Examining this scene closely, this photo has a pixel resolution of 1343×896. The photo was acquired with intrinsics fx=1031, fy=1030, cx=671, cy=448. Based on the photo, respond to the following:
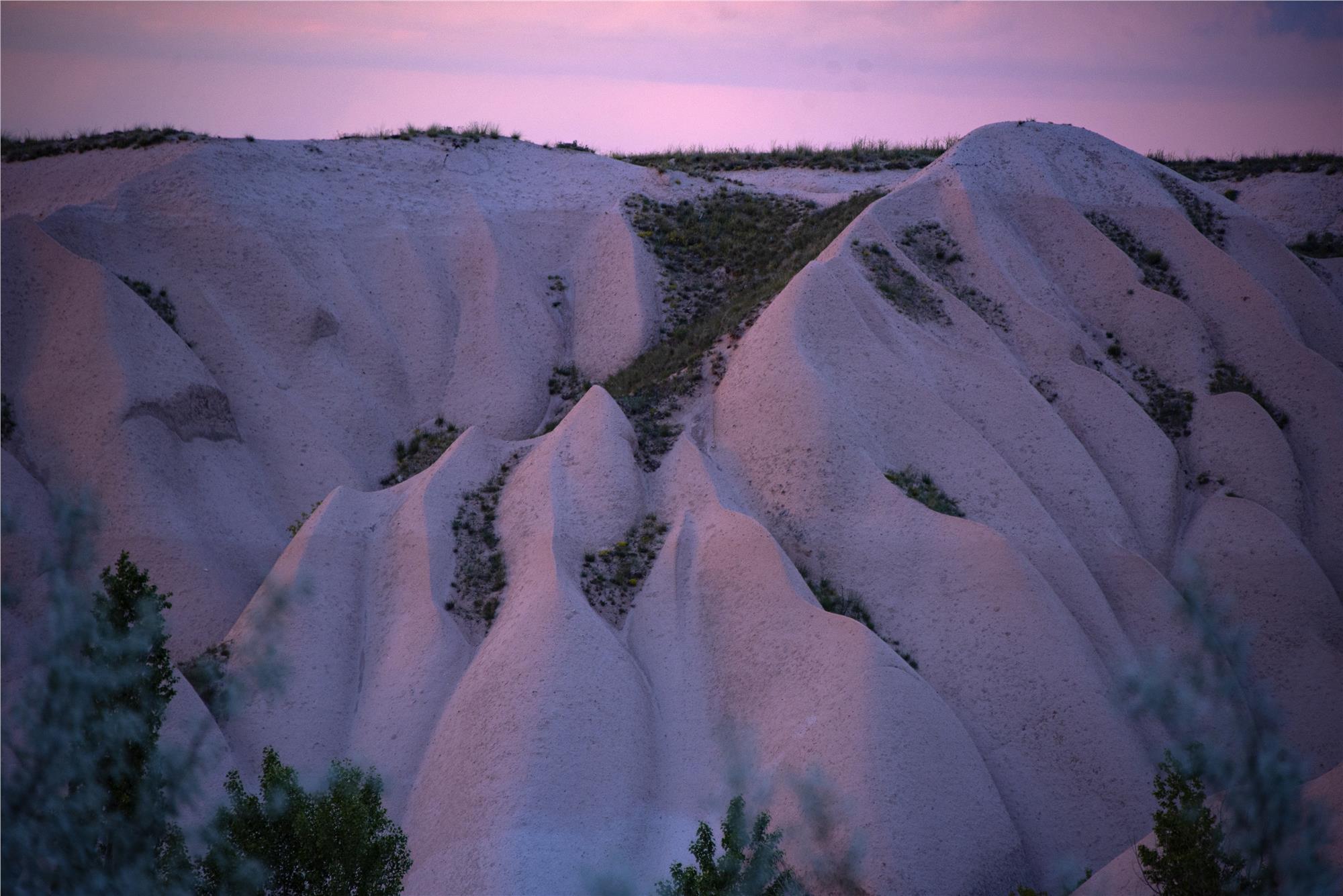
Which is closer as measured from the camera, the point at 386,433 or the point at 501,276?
the point at 386,433

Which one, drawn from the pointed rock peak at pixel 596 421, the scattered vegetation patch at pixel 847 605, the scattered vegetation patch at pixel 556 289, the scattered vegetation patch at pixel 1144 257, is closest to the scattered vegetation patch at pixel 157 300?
the scattered vegetation patch at pixel 556 289

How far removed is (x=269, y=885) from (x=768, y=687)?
918 cm

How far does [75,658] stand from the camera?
37.1 ft

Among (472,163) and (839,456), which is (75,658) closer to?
(839,456)

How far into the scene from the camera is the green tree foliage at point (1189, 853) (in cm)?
1280

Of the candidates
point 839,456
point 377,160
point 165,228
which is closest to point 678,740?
point 839,456

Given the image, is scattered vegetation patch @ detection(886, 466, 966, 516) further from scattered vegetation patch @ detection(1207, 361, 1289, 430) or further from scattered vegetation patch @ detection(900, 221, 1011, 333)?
scattered vegetation patch @ detection(1207, 361, 1289, 430)

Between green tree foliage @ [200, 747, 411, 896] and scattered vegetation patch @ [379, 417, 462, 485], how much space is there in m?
12.4

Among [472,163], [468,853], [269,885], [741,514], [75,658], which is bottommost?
[468,853]

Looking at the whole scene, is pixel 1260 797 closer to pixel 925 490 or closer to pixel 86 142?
pixel 925 490

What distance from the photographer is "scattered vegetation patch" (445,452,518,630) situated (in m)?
21.4

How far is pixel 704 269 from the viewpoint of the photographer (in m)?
30.6

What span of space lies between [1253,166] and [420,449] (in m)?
32.0

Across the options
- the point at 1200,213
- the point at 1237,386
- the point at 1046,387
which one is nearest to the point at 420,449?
the point at 1046,387
